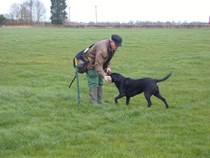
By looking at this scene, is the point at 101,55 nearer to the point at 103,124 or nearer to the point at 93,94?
the point at 93,94

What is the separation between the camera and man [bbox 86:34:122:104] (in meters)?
9.17

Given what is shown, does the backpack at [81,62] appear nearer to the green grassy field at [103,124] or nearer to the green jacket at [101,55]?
the green jacket at [101,55]

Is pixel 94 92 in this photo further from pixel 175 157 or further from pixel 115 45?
pixel 175 157

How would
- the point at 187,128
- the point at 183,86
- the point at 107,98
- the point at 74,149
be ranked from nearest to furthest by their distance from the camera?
the point at 74,149 < the point at 187,128 < the point at 107,98 < the point at 183,86

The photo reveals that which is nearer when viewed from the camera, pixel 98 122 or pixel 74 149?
pixel 74 149

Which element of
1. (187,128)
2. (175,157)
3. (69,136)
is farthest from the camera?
(187,128)

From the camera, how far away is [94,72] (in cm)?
977

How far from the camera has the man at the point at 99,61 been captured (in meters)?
9.17

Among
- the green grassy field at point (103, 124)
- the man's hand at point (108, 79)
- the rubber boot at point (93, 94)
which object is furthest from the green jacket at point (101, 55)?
the green grassy field at point (103, 124)

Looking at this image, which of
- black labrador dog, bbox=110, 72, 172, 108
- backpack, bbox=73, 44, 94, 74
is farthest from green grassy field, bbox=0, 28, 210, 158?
backpack, bbox=73, 44, 94, 74

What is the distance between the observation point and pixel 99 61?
9242 mm

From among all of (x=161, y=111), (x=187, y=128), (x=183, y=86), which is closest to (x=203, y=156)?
(x=187, y=128)

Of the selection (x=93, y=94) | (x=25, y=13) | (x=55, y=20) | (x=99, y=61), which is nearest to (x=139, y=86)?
(x=99, y=61)

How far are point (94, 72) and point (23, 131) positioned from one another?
304 cm
